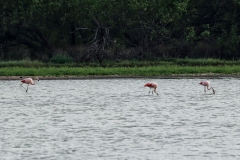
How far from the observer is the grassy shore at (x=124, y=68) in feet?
144

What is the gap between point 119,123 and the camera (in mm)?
22531

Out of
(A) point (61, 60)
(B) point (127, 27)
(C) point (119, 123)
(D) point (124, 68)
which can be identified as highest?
(B) point (127, 27)

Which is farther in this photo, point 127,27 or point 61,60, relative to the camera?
point 127,27

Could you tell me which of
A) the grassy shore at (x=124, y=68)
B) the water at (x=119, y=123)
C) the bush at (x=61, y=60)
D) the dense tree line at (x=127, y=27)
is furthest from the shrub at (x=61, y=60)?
the water at (x=119, y=123)

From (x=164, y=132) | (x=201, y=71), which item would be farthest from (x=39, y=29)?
(x=164, y=132)

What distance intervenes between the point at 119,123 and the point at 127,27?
30.4m

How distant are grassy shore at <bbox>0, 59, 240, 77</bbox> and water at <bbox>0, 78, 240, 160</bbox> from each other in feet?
20.9

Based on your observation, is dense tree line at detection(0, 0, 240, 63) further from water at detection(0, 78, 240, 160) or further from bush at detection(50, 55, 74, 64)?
water at detection(0, 78, 240, 160)

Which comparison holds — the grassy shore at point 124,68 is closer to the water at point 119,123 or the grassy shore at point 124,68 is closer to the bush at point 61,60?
the bush at point 61,60

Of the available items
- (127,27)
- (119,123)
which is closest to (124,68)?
(127,27)

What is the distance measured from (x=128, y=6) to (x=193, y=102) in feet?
75.7

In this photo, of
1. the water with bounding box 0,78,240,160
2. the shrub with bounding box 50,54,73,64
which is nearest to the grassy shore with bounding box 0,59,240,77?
the shrub with bounding box 50,54,73,64

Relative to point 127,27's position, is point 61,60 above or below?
below

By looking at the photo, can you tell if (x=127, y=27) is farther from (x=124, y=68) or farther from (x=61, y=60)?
(x=124, y=68)
